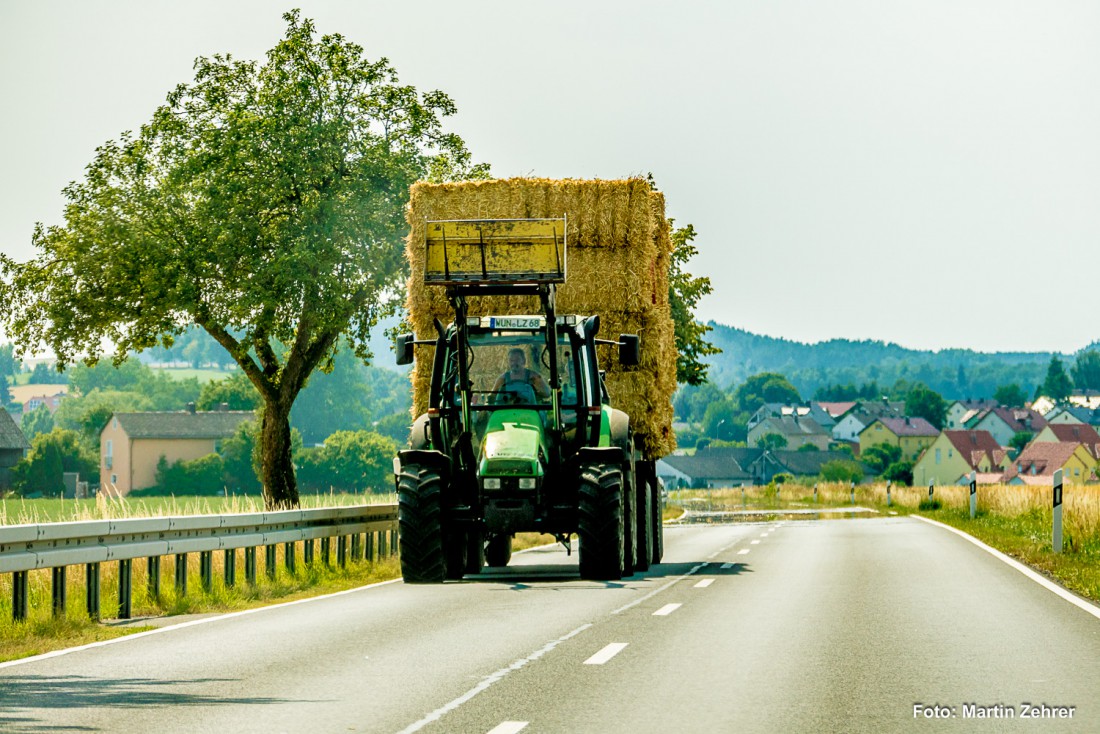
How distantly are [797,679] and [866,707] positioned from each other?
3.47ft

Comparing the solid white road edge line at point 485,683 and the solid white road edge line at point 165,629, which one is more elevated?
the solid white road edge line at point 485,683

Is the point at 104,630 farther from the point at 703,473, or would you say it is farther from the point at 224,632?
the point at 703,473

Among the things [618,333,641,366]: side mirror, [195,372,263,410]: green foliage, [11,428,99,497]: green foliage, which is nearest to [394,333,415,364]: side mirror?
[618,333,641,366]: side mirror

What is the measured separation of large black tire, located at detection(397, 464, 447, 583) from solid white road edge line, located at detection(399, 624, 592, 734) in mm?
4023

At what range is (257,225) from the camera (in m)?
34.7

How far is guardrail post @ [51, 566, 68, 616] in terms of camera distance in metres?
12.1

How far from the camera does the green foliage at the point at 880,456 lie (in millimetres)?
187000

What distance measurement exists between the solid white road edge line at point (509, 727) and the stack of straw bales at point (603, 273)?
1170 cm

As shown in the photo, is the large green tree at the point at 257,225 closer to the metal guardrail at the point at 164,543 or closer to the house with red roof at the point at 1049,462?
the metal guardrail at the point at 164,543

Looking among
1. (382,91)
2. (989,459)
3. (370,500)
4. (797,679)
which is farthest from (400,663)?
(989,459)

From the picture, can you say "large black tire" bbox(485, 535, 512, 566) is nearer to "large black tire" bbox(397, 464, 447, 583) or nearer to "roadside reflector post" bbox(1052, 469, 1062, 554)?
"large black tire" bbox(397, 464, 447, 583)

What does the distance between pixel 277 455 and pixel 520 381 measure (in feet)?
68.7

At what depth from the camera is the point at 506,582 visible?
16.6m

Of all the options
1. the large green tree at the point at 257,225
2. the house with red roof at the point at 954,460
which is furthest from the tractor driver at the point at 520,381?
the house with red roof at the point at 954,460
